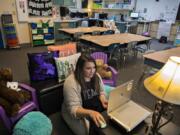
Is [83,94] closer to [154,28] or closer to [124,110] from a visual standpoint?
[124,110]

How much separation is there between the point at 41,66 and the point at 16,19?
12.8 feet

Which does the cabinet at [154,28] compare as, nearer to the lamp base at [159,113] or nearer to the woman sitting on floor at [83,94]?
the woman sitting on floor at [83,94]

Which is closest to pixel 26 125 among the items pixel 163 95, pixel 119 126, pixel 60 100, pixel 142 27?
pixel 60 100

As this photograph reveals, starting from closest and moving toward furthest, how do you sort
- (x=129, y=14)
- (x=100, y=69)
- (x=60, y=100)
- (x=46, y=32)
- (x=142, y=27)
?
(x=60, y=100) → (x=100, y=69) → (x=46, y=32) → (x=142, y=27) → (x=129, y=14)

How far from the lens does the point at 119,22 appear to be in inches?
284

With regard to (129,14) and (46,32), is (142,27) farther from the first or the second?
(46,32)

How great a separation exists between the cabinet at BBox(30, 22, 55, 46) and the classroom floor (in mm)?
308

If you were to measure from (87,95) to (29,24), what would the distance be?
4.69 metres

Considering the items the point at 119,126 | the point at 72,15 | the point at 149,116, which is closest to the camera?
the point at 119,126

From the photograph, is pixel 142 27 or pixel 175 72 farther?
pixel 142 27

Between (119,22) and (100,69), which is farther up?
(119,22)

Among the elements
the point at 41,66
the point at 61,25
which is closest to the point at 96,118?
the point at 41,66

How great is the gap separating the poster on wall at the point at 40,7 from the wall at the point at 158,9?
16.8 feet

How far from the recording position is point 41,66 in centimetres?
209
